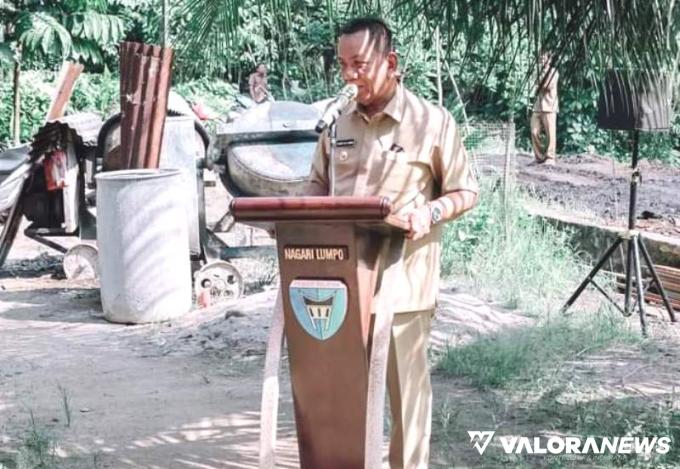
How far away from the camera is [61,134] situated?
8773 millimetres

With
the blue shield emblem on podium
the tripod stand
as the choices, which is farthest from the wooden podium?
the tripod stand

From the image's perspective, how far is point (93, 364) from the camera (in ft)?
20.1

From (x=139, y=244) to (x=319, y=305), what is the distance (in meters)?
4.52

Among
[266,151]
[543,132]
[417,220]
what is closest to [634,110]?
[266,151]

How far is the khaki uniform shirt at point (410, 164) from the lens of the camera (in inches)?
122

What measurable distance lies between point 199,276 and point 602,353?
3.35 m

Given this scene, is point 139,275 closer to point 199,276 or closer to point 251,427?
point 199,276

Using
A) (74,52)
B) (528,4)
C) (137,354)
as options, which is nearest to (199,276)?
(137,354)

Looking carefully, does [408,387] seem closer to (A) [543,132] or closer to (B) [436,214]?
(B) [436,214]

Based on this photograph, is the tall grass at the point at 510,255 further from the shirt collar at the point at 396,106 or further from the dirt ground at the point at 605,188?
the shirt collar at the point at 396,106

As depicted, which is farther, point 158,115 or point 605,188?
point 605,188

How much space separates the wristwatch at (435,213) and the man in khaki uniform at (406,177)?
0.07 m

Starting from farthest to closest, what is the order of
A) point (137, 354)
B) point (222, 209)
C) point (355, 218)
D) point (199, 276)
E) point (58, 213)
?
1. point (222, 209)
2. point (58, 213)
3. point (199, 276)
4. point (137, 354)
5. point (355, 218)

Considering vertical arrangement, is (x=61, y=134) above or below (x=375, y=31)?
below
